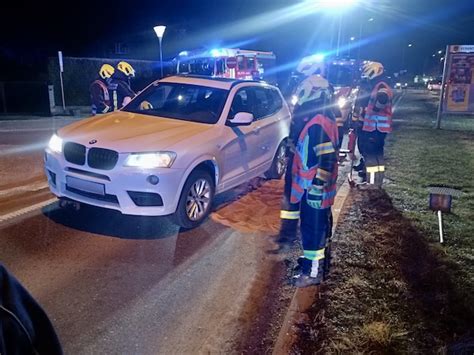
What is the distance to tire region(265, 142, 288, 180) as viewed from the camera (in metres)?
7.53

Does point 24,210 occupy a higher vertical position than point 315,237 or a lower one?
lower

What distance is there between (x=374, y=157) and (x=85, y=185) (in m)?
4.52

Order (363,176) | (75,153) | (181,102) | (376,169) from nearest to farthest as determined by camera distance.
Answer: (75,153), (181,102), (376,169), (363,176)

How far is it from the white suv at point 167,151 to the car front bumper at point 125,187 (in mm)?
10

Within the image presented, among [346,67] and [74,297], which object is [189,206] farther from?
[346,67]

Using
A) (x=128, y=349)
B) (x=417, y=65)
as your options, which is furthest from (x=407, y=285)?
(x=417, y=65)

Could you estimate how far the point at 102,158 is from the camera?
479cm

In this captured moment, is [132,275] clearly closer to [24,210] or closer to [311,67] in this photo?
[24,210]

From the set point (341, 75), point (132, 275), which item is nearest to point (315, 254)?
point (132, 275)

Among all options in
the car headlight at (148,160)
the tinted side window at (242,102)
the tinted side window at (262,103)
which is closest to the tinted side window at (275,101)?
the tinted side window at (262,103)

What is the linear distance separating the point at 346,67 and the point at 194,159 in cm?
1206

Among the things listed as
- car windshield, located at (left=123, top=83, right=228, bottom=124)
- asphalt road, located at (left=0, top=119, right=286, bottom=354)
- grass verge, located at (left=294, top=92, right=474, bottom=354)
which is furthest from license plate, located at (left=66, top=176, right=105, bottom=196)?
grass verge, located at (left=294, top=92, right=474, bottom=354)

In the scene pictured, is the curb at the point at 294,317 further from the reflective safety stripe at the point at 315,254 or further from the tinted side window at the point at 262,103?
the tinted side window at the point at 262,103

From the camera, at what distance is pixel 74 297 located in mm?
3742
